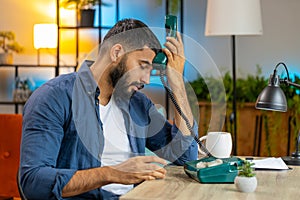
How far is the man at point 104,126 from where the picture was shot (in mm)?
2113

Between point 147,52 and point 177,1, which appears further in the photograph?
point 177,1

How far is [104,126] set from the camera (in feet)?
8.00

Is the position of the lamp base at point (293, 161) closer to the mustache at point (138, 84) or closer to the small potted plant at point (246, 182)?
the small potted plant at point (246, 182)

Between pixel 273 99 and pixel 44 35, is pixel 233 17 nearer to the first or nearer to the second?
pixel 44 35

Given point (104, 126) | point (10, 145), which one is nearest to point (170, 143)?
point (104, 126)

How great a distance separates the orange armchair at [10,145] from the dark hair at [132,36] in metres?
1.78

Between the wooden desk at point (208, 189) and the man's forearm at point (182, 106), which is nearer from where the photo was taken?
the wooden desk at point (208, 189)

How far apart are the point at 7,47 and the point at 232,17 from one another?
2573mm

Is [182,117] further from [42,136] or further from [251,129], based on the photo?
[251,129]

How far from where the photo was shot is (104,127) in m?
2.44

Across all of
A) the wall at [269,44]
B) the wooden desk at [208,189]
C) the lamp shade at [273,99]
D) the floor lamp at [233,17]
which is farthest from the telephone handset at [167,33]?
the wall at [269,44]

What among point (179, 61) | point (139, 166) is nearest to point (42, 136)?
point (139, 166)

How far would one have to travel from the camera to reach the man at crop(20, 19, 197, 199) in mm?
2113

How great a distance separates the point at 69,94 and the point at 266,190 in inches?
28.4
